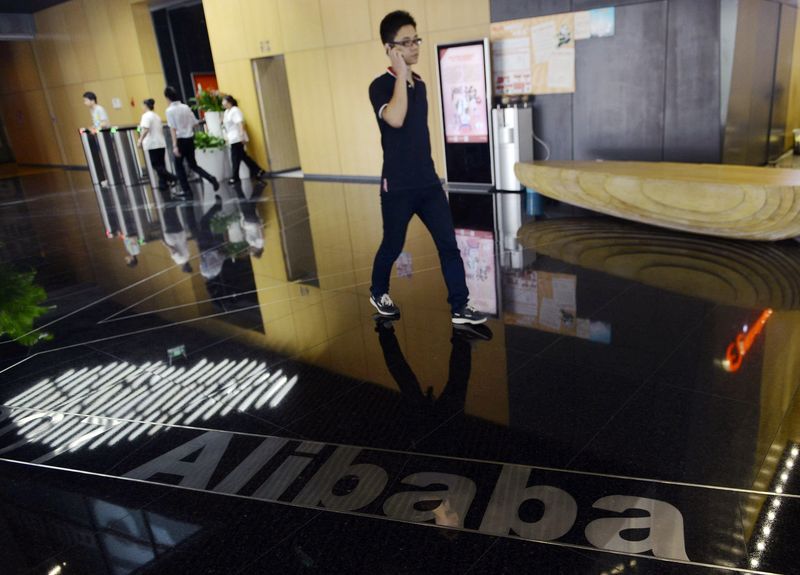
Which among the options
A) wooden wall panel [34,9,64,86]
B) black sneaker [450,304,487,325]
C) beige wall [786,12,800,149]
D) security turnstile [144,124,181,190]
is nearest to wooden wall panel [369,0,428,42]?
security turnstile [144,124,181,190]

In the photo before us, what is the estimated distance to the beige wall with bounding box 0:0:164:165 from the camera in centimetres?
1353

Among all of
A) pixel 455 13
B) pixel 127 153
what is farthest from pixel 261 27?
pixel 455 13

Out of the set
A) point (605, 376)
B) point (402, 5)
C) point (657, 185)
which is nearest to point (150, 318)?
point (605, 376)

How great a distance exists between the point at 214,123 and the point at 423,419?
10471mm

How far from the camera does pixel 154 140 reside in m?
10.3

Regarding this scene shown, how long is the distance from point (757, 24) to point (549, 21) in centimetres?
224

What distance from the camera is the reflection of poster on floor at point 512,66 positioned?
7609 mm

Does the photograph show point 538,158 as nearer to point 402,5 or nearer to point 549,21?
point 549,21

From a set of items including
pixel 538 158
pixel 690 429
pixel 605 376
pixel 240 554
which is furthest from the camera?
pixel 538 158

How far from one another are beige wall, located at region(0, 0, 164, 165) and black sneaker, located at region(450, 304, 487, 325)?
12.5 m

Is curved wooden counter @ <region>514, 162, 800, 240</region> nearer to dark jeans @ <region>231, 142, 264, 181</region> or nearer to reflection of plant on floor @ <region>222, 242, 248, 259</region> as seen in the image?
reflection of plant on floor @ <region>222, 242, 248, 259</region>

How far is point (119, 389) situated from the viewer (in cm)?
326

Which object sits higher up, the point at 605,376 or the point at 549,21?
the point at 549,21

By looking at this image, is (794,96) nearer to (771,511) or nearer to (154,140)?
(771,511)
